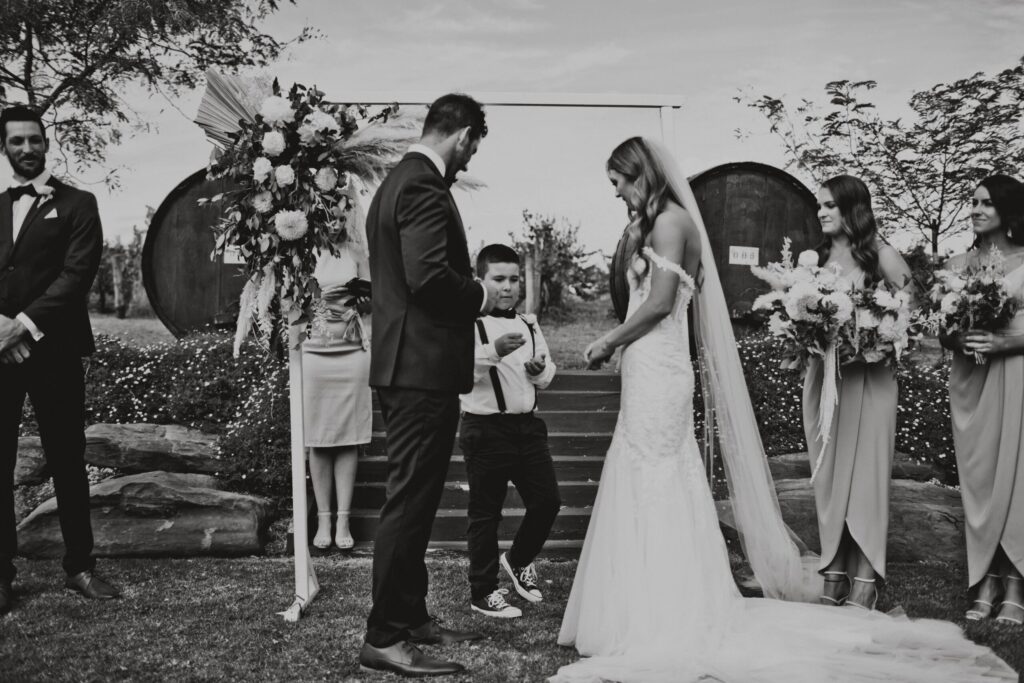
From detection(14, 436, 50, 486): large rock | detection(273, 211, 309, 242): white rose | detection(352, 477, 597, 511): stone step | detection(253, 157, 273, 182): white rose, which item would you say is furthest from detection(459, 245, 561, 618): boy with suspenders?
detection(14, 436, 50, 486): large rock

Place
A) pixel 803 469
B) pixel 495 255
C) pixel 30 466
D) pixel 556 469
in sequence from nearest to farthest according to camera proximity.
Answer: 1. pixel 495 255
2. pixel 30 466
3. pixel 556 469
4. pixel 803 469

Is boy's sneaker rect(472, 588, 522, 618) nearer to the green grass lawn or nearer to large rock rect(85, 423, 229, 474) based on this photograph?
→ the green grass lawn

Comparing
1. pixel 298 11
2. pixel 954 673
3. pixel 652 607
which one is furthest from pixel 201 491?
pixel 298 11

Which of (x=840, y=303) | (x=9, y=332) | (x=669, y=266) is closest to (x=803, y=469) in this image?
(x=840, y=303)

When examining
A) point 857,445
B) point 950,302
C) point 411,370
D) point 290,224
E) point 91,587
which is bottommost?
point 91,587

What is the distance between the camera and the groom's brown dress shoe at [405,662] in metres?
3.37

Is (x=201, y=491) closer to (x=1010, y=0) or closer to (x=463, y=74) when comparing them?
(x=463, y=74)

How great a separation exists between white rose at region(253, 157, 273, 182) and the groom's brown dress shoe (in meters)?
2.11

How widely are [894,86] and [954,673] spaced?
7785mm

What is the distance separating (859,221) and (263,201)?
290 centimetres

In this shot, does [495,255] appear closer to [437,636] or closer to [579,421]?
[437,636]

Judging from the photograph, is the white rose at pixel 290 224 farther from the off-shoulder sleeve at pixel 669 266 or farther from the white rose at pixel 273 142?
the off-shoulder sleeve at pixel 669 266

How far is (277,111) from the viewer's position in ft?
13.0

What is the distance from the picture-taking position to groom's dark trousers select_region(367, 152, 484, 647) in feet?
11.0
